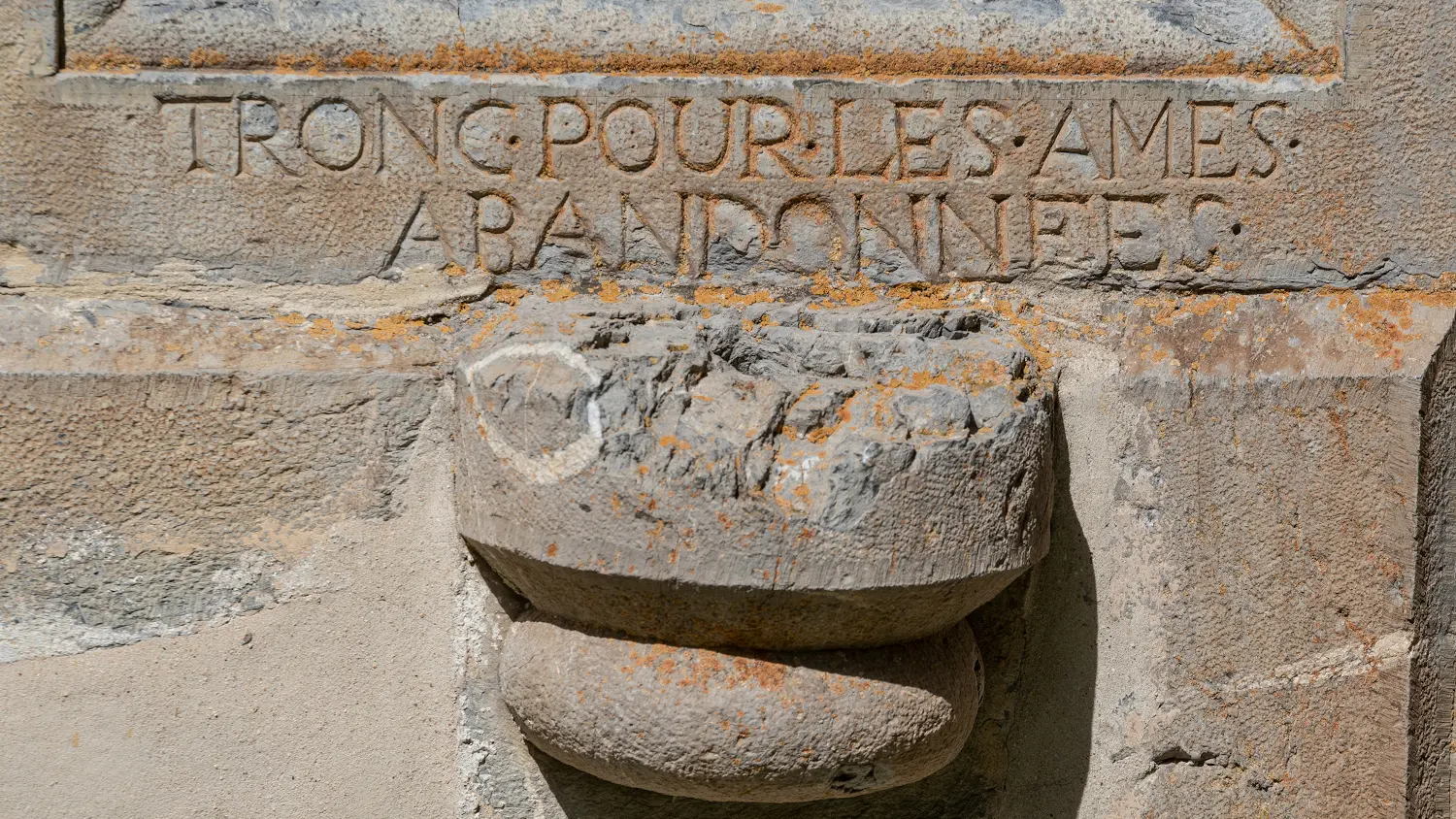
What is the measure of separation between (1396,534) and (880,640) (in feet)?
2.04

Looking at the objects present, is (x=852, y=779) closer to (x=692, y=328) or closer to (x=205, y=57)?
(x=692, y=328)

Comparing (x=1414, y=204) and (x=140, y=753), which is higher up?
(x=1414, y=204)

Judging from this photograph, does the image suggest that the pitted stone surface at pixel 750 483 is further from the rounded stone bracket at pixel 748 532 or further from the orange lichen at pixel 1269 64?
the orange lichen at pixel 1269 64

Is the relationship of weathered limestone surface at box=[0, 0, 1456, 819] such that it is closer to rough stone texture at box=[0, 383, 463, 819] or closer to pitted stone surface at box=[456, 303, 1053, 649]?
rough stone texture at box=[0, 383, 463, 819]

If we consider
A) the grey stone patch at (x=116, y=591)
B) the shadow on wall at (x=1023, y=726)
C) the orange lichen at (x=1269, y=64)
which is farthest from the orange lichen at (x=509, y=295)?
the orange lichen at (x=1269, y=64)

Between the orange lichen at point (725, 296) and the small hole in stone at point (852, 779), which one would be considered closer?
the small hole in stone at point (852, 779)

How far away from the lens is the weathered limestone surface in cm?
123

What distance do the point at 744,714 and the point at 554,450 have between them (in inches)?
11.9

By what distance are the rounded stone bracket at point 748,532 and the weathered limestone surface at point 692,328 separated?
11 centimetres

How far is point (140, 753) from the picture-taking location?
1233 mm

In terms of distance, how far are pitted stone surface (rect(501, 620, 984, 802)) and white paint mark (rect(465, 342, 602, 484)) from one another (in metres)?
0.19

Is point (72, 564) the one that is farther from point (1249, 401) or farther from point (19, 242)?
point (1249, 401)

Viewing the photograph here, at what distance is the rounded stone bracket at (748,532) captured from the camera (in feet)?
3.38

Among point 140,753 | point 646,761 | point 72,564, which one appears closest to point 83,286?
point 72,564
